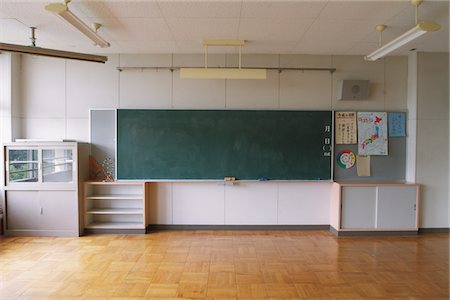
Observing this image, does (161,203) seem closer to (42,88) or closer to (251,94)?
(251,94)

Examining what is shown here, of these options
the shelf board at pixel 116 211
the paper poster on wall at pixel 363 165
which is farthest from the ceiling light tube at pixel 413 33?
the shelf board at pixel 116 211

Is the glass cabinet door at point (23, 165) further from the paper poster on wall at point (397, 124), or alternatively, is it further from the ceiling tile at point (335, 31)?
the paper poster on wall at point (397, 124)

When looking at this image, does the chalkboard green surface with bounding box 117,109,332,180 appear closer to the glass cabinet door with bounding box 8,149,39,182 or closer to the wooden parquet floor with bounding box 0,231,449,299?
the wooden parquet floor with bounding box 0,231,449,299

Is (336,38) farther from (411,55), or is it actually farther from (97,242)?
(97,242)

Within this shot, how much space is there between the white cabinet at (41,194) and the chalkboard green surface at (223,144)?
0.79m

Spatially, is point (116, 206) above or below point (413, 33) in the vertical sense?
Result: below

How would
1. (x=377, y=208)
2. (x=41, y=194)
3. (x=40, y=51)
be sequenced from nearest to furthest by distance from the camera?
(x=40, y=51), (x=41, y=194), (x=377, y=208)

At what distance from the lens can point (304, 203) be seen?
5.14m

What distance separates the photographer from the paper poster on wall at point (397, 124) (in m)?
5.05

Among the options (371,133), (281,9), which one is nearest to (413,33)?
(281,9)

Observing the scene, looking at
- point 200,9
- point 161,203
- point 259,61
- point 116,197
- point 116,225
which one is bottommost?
point 116,225

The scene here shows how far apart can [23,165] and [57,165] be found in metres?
0.55

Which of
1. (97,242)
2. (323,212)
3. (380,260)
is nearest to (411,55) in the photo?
(323,212)

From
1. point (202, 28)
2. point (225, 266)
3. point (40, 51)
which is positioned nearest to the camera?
point (40, 51)
